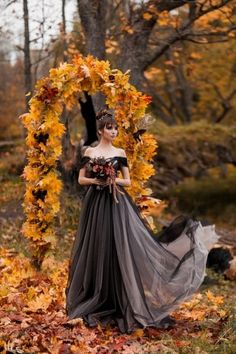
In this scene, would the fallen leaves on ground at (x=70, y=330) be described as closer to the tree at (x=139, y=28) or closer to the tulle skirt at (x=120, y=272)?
the tulle skirt at (x=120, y=272)

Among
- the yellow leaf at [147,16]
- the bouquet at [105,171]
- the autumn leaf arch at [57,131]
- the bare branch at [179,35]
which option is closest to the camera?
the bouquet at [105,171]

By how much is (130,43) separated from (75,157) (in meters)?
2.73

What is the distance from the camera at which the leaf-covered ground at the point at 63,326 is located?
5297mm

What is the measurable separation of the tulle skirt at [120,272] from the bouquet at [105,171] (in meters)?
0.12

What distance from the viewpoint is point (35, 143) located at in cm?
772

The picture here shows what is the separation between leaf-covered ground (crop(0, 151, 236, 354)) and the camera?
5.30 metres

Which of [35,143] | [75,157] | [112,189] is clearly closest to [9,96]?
[75,157]

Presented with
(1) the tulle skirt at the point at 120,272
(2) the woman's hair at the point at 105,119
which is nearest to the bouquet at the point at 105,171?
(1) the tulle skirt at the point at 120,272

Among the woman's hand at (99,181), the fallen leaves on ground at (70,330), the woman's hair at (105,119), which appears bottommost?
the fallen leaves on ground at (70,330)

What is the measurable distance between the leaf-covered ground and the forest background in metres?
0.19

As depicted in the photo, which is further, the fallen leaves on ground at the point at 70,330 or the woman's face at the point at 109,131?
the woman's face at the point at 109,131

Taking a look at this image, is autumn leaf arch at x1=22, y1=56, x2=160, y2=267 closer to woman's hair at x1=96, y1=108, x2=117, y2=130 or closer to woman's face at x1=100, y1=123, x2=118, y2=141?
woman's hair at x1=96, y1=108, x2=117, y2=130

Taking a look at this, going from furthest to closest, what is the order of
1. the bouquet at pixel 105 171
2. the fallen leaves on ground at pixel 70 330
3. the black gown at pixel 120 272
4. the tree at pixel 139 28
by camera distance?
the tree at pixel 139 28, the bouquet at pixel 105 171, the black gown at pixel 120 272, the fallen leaves on ground at pixel 70 330

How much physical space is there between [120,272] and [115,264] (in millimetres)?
106
